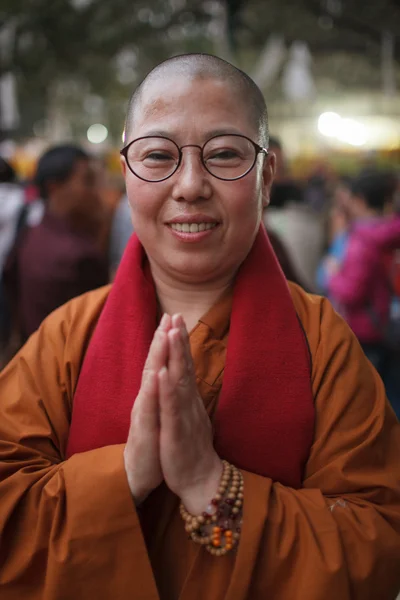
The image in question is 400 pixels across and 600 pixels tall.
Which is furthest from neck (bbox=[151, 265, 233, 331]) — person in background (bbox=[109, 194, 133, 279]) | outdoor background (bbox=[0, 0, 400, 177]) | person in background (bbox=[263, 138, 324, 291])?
outdoor background (bbox=[0, 0, 400, 177])

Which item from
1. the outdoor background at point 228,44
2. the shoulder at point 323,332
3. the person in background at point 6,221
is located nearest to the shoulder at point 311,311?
the shoulder at point 323,332

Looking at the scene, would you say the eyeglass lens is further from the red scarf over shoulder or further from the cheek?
the red scarf over shoulder

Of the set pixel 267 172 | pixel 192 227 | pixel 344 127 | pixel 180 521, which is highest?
pixel 344 127

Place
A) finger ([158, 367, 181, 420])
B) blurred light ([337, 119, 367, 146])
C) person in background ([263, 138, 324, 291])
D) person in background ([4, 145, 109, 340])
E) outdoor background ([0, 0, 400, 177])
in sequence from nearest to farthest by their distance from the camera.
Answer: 1. finger ([158, 367, 181, 420])
2. person in background ([4, 145, 109, 340])
3. person in background ([263, 138, 324, 291])
4. outdoor background ([0, 0, 400, 177])
5. blurred light ([337, 119, 367, 146])

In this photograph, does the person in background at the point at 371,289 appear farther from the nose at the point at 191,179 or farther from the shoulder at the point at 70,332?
the nose at the point at 191,179

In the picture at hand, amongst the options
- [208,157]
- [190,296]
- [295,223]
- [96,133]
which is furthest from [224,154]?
[96,133]

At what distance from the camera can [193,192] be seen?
4.97 ft

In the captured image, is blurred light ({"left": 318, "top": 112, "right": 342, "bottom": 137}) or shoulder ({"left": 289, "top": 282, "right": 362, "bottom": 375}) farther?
blurred light ({"left": 318, "top": 112, "right": 342, "bottom": 137})

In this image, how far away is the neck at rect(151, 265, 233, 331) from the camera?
171cm

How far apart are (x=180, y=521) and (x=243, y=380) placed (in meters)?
0.35

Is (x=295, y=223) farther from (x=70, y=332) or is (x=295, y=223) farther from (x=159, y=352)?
(x=159, y=352)

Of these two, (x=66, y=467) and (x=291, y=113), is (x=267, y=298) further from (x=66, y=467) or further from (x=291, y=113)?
(x=291, y=113)

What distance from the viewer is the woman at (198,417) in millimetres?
1442

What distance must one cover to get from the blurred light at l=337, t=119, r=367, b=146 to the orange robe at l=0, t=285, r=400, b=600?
44.2 feet
